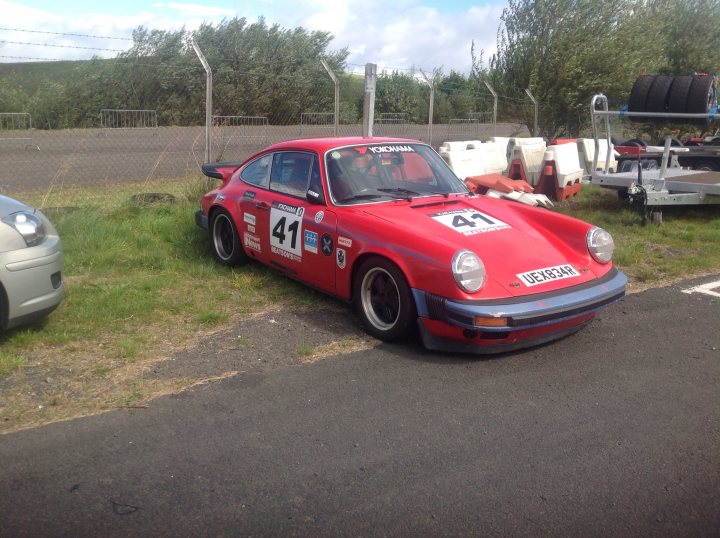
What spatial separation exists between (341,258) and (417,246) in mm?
783

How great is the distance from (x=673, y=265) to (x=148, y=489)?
6245mm

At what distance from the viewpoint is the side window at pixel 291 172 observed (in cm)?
619

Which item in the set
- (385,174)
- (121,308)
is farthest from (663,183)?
(121,308)

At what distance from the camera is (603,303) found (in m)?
5.09

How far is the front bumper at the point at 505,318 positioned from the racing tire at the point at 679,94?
19.8 feet

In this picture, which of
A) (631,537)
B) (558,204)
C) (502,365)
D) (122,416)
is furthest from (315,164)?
(558,204)

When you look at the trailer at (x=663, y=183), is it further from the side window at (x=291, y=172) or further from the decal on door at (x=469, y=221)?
the side window at (x=291, y=172)

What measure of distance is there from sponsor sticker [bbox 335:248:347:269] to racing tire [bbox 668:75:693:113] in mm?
6735

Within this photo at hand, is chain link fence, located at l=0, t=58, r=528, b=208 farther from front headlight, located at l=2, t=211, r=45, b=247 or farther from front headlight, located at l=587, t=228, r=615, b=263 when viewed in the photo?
front headlight, located at l=587, t=228, r=615, b=263

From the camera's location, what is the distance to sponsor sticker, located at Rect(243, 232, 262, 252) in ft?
21.6

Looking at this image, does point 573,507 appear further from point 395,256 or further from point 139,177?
point 139,177

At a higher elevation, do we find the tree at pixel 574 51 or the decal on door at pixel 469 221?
the tree at pixel 574 51

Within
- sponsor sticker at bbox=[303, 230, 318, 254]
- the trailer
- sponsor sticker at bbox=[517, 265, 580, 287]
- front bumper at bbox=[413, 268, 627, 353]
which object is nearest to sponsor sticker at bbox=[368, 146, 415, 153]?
sponsor sticker at bbox=[303, 230, 318, 254]

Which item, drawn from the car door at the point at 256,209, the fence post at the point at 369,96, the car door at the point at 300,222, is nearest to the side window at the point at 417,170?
the car door at the point at 300,222
